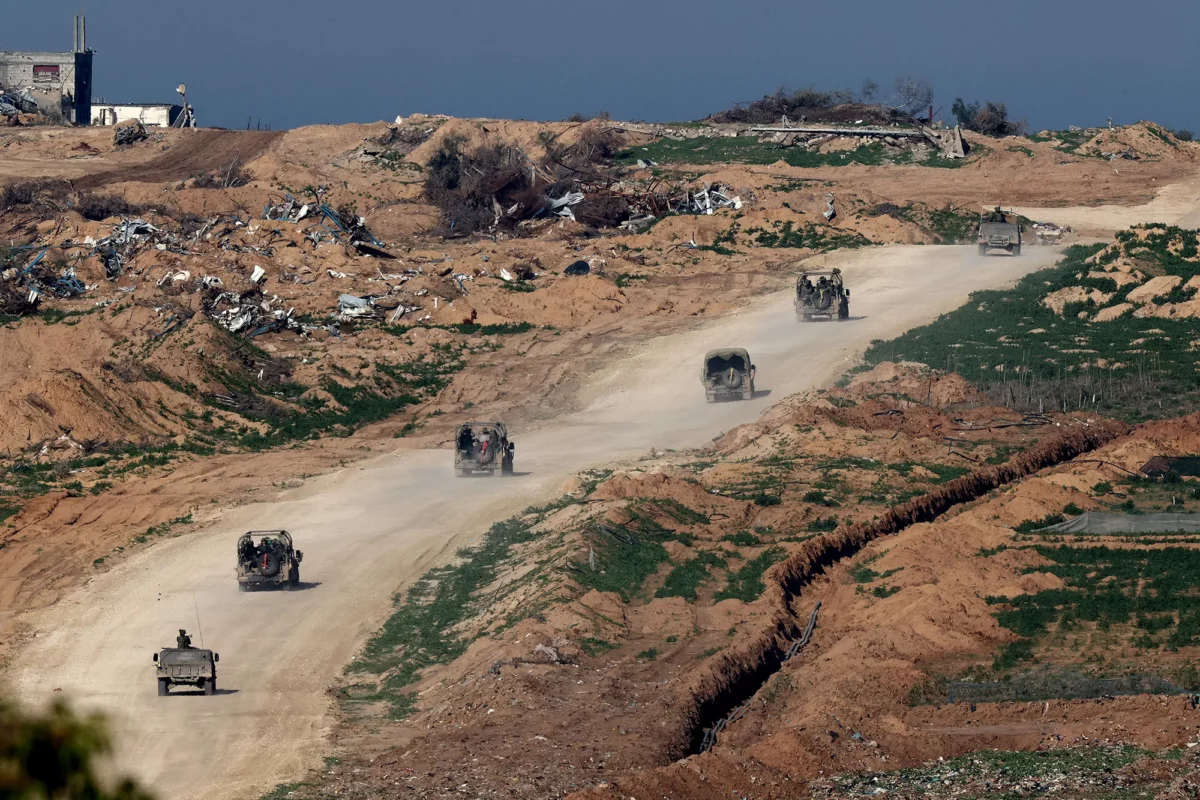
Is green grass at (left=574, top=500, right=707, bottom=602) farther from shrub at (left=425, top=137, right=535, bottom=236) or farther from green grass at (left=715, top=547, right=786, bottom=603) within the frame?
shrub at (left=425, top=137, right=535, bottom=236)

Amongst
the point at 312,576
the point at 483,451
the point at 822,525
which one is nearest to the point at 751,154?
the point at 483,451

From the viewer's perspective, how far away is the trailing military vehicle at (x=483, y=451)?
42.8 meters

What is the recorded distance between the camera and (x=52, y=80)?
342ft

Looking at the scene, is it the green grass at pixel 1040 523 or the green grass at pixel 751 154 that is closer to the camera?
the green grass at pixel 1040 523

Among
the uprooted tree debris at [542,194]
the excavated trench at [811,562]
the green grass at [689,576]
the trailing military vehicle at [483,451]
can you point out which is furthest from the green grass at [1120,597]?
the uprooted tree debris at [542,194]

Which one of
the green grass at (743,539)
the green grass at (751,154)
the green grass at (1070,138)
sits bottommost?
the green grass at (743,539)

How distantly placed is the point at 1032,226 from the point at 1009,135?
23.1 m

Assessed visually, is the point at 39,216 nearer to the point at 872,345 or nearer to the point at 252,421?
the point at 252,421

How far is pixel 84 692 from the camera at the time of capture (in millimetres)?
28578

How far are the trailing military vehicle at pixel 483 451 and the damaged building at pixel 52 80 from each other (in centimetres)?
6786

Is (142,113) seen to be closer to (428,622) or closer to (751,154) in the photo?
(751,154)

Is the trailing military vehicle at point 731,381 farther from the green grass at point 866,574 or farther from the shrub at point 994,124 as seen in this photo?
the shrub at point 994,124

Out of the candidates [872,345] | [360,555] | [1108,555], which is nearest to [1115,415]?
[872,345]

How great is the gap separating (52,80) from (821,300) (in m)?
62.5
